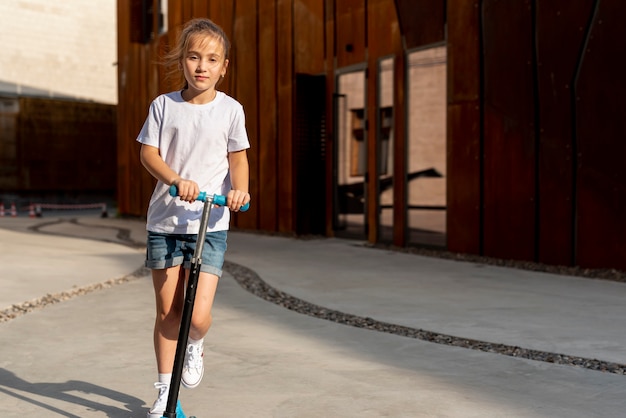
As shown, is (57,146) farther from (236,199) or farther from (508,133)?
(236,199)

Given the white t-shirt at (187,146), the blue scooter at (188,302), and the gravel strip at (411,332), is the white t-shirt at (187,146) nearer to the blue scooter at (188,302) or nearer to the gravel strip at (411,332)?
the blue scooter at (188,302)

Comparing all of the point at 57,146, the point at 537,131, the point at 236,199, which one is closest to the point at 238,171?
the point at 236,199

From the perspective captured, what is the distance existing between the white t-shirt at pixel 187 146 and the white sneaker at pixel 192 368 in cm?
53

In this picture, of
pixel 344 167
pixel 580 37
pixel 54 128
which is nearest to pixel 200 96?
pixel 580 37

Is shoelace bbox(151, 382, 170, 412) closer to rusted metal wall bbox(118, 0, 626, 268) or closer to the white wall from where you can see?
rusted metal wall bbox(118, 0, 626, 268)

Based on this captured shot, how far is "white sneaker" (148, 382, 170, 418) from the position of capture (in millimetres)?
3277

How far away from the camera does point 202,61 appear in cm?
324

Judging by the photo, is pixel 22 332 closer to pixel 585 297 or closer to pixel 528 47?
pixel 585 297

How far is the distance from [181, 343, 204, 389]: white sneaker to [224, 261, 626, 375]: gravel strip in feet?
6.83

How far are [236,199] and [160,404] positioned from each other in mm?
949

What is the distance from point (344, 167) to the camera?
13.5 metres

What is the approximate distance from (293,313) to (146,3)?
16499 millimetres

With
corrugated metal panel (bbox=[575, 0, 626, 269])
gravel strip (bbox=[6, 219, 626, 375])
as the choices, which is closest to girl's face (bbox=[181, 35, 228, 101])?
gravel strip (bbox=[6, 219, 626, 375])

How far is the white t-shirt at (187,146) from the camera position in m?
3.30
